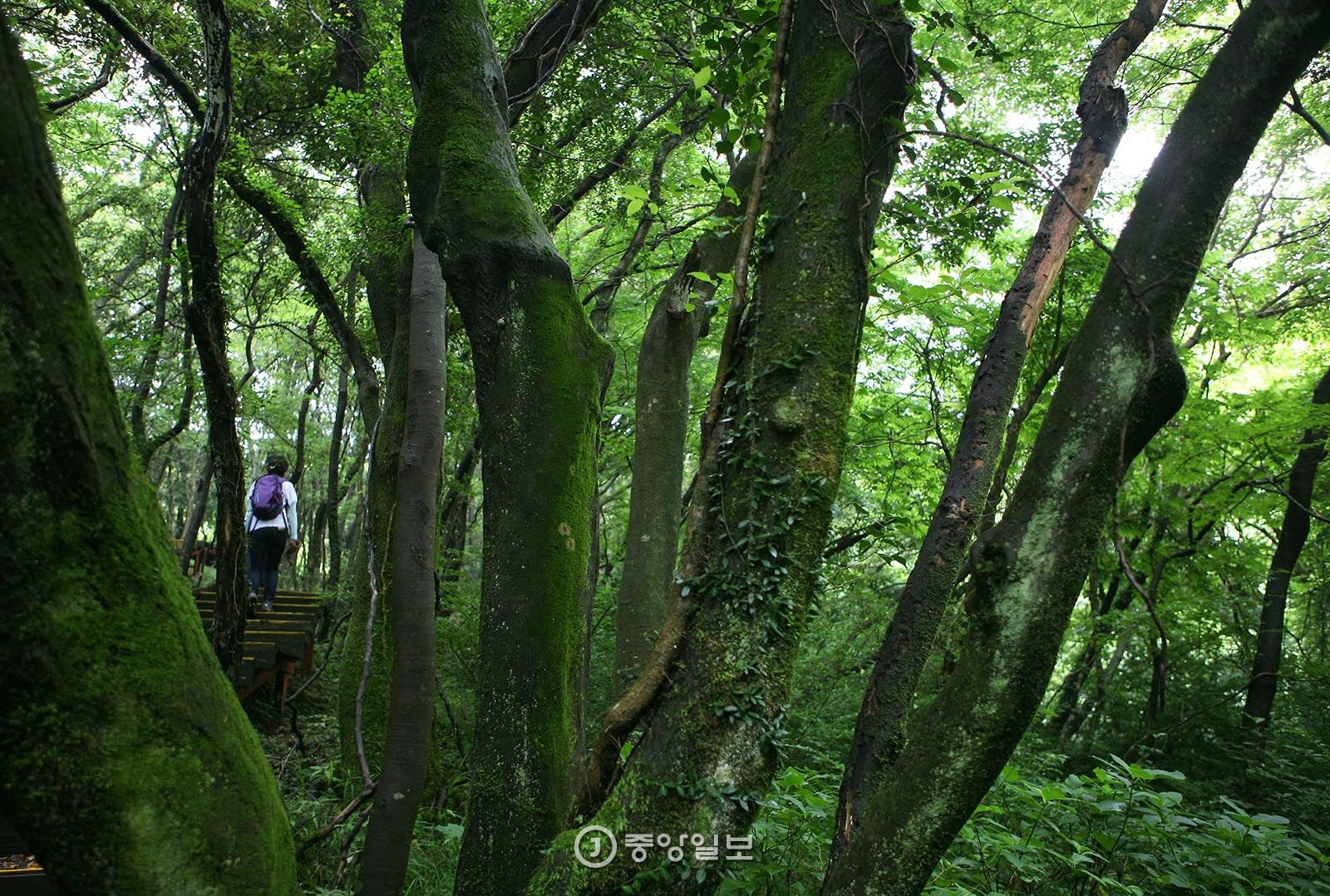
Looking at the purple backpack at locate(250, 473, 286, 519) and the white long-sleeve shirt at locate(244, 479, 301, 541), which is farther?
the white long-sleeve shirt at locate(244, 479, 301, 541)

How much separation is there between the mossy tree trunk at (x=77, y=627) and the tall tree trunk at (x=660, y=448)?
6.38 m

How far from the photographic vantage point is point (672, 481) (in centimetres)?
863

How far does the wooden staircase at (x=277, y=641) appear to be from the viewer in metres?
8.05

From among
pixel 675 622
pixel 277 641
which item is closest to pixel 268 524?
pixel 277 641

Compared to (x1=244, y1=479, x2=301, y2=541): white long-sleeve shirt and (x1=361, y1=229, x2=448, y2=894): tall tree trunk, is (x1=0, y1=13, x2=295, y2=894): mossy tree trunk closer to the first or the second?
(x1=361, y1=229, x2=448, y2=894): tall tree trunk

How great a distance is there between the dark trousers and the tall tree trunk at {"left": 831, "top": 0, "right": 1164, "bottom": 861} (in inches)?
343

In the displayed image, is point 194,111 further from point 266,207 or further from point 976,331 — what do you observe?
point 976,331

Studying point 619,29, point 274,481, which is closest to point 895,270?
point 619,29

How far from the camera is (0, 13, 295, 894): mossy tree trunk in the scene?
5.01ft

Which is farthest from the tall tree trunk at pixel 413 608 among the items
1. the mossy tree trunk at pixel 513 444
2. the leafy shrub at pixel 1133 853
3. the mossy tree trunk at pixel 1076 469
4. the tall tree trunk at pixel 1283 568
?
the tall tree trunk at pixel 1283 568

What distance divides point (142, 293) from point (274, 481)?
12.4 meters

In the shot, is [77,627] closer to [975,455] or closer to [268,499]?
[975,455]

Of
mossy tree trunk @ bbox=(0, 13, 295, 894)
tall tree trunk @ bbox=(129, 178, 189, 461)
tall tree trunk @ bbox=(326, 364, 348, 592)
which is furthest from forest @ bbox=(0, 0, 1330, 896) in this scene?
tall tree trunk @ bbox=(326, 364, 348, 592)

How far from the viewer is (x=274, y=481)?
10039mm
